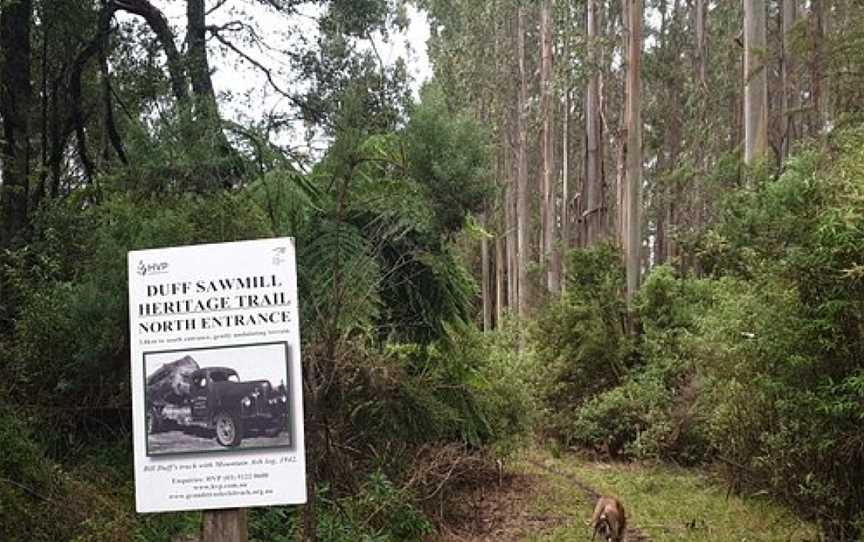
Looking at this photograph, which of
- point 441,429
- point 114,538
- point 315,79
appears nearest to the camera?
point 114,538

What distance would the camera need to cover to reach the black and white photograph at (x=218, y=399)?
3.88m

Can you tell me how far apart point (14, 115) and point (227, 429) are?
6897 mm

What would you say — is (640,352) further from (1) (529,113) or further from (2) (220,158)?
(1) (529,113)

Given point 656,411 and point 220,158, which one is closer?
point 220,158

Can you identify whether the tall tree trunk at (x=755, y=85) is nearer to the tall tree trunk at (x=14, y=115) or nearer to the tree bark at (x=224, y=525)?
the tall tree trunk at (x=14, y=115)

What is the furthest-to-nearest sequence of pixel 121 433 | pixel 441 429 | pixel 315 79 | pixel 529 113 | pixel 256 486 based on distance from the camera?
pixel 529 113, pixel 315 79, pixel 441 429, pixel 121 433, pixel 256 486

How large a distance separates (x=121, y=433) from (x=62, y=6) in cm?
524

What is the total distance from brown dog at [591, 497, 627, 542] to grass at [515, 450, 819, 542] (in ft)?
2.27

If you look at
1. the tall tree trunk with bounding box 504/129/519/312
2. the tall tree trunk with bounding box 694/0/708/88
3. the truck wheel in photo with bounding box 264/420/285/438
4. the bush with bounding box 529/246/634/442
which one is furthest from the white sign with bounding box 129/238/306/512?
the tall tree trunk with bounding box 694/0/708/88

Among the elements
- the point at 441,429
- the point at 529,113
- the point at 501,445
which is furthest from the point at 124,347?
the point at 529,113

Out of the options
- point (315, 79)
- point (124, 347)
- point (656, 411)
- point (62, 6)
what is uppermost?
point (62, 6)

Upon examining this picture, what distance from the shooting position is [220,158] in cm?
744

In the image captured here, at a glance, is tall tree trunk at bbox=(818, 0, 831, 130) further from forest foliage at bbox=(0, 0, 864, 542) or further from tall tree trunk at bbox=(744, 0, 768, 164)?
tall tree trunk at bbox=(744, 0, 768, 164)

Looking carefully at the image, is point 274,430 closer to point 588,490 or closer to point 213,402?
point 213,402
